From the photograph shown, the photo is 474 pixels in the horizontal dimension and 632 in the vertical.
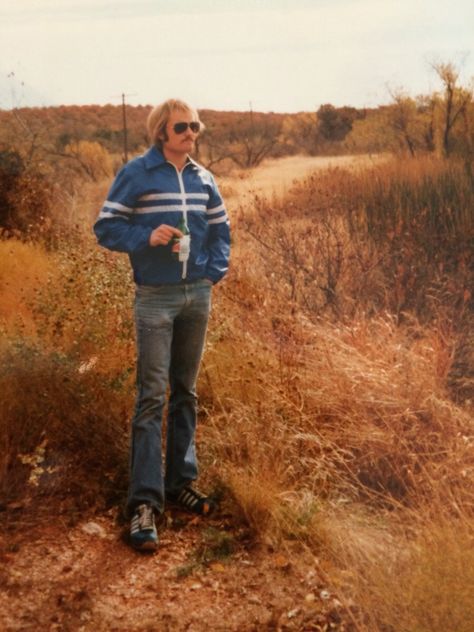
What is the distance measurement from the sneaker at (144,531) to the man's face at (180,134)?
1.72 meters

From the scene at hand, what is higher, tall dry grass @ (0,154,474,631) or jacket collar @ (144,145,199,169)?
jacket collar @ (144,145,199,169)

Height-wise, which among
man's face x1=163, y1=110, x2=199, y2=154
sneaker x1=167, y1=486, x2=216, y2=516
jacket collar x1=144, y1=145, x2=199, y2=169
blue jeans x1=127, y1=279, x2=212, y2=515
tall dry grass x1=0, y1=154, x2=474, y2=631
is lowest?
sneaker x1=167, y1=486, x2=216, y2=516

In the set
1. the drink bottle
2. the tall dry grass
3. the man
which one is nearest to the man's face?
the man

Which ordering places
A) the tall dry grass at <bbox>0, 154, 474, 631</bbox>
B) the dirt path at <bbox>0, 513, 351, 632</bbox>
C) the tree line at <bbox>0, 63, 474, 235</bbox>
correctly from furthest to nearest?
the tree line at <bbox>0, 63, 474, 235</bbox> < the tall dry grass at <bbox>0, 154, 474, 631</bbox> < the dirt path at <bbox>0, 513, 351, 632</bbox>

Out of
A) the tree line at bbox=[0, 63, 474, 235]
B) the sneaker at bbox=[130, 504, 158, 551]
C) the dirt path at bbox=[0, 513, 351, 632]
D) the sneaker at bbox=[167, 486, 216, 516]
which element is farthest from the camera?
the tree line at bbox=[0, 63, 474, 235]

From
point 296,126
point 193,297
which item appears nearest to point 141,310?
point 193,297

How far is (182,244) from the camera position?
3.95m

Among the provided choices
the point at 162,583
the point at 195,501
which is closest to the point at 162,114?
the point at 195,501

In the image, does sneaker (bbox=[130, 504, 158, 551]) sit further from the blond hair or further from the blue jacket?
the blond hair

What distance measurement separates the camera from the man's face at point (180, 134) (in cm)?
392

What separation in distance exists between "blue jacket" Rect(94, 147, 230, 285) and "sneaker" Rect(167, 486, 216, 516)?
1.18 m

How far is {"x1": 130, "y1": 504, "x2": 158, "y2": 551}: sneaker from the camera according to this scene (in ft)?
13.6

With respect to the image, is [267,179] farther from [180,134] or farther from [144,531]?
[144,531]

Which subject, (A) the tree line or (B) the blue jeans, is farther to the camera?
(A) the tree line
